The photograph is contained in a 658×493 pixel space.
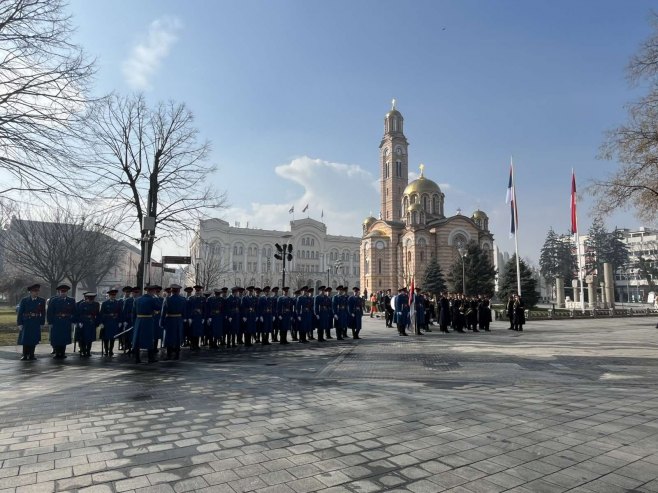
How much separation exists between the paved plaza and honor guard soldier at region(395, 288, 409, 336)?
327 inches

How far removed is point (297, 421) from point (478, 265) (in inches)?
1856

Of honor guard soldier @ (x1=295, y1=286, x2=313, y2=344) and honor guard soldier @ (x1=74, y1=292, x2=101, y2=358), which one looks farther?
honor guard soldier @ (x1=295, y1=286, x2=313, y2=344)

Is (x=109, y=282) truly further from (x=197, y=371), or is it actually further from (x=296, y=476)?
(x=296, y=476)

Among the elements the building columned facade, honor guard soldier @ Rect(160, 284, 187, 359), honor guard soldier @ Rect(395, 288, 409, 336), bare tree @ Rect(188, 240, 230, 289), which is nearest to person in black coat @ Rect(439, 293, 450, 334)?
honor guard soldier @ Rect(395, 288, 409, 336)

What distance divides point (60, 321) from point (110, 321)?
1.24 m

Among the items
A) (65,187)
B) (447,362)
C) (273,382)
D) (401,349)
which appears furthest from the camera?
(401,349)

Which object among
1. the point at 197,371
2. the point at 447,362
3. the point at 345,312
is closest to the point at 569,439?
the point at 447,362

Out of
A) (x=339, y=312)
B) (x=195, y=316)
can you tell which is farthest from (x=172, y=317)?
(x=339, y=312)

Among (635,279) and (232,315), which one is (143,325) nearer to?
(232,315)

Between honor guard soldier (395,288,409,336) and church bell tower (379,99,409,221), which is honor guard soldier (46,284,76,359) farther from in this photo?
church bell tower (379,99,409,221)

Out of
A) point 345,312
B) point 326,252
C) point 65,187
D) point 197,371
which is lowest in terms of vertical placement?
point 197,371

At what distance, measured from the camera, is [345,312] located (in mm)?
16375

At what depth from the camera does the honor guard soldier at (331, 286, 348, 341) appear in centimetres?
1611

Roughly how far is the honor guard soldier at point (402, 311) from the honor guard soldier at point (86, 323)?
11807mm
